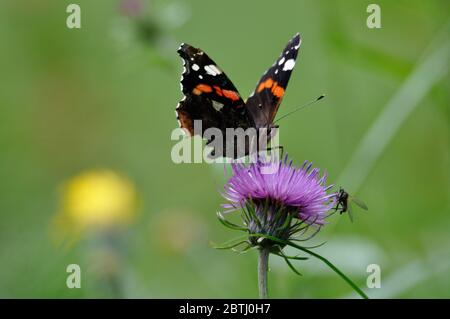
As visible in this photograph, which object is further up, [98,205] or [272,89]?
[98,205]

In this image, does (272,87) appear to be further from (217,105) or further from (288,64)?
(217,105)

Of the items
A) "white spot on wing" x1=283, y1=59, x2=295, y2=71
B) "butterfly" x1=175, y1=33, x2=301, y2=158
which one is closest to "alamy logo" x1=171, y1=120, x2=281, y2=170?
"butterfly" x1=175, y1=33, x2=301, y2=158

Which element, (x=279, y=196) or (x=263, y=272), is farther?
(x=279, y=196)

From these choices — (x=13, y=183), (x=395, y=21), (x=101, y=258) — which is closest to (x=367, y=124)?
(x=395, y=21)

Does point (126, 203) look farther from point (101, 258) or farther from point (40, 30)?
point (40, 30)

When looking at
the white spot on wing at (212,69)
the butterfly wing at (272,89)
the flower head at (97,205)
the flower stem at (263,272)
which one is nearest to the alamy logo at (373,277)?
the butterfly wing at (272,89)

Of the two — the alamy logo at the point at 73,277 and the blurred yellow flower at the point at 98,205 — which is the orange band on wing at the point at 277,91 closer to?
the alamy logo at the point at 73,277

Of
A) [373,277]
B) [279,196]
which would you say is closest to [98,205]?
[373,277]
